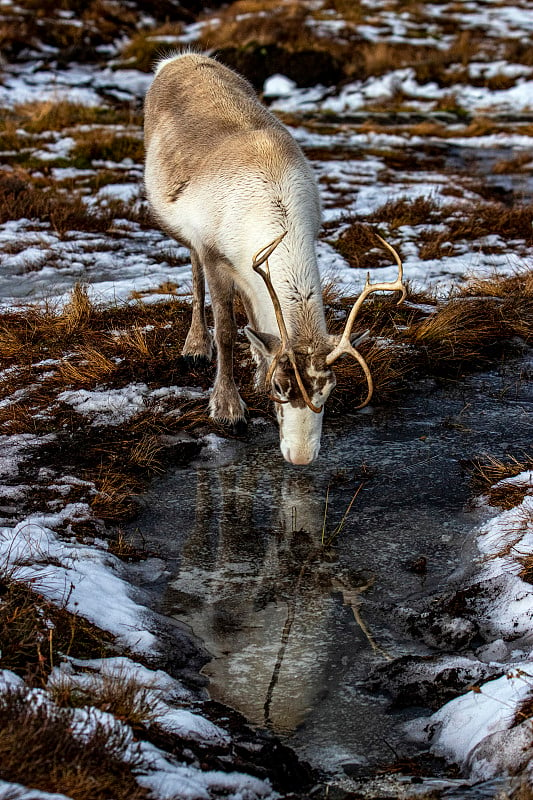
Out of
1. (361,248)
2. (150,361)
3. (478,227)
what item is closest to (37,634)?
(150,361)

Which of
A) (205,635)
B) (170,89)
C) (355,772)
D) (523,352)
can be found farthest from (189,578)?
(170,89)

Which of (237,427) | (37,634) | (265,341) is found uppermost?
(265,341)

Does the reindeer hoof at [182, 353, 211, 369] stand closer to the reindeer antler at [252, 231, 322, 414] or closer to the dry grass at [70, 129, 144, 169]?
the reindeer antler at [252, 231, 322, 414]

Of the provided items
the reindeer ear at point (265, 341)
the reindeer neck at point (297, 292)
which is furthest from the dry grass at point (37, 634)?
the reindeer neck at point (297, 292)

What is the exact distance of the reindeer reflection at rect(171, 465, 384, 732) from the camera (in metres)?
3.27

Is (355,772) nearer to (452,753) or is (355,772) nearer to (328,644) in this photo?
(452,753)

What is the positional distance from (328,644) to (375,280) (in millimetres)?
4877

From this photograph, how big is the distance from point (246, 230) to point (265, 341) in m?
0.85

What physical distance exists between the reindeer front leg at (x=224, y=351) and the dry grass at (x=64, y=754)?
3030 millimetres

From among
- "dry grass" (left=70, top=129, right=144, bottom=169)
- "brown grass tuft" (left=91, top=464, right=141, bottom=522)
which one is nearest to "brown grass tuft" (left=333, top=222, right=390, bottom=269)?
"dry grass" (left=70, top=129, right=144, bottom=169)

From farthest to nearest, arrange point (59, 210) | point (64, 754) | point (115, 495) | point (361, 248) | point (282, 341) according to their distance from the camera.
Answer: point (59, 210), point (361, 248), point (115, 495), point (282, 341), point (64, 754)

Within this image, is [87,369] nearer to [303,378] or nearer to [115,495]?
[115,495]

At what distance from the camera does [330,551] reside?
4227 millimetres

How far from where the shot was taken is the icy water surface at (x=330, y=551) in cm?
320
